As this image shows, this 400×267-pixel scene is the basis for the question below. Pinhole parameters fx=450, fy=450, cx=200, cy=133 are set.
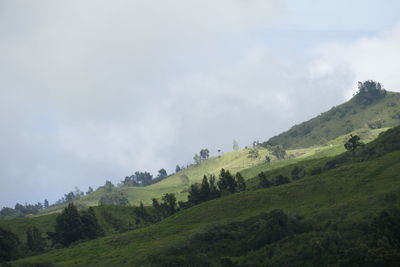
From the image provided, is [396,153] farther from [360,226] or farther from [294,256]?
[294,256]

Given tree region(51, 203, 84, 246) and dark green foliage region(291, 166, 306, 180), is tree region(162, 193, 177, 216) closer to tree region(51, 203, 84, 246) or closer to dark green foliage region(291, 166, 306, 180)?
tree region(51, 203, 84, 246)

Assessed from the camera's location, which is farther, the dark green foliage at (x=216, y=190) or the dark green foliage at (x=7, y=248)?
the dark green foliage at (x=216, y=190)

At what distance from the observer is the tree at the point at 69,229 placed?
171 m

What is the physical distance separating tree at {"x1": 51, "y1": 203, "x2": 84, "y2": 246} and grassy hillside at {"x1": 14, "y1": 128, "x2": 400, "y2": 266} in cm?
3267

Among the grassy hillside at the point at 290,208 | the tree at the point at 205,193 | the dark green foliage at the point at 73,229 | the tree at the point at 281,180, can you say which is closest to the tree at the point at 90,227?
the dark green foliage at the point at 73,229

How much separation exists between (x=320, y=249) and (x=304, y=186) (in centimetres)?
6064

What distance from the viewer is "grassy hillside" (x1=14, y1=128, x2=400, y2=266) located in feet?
322

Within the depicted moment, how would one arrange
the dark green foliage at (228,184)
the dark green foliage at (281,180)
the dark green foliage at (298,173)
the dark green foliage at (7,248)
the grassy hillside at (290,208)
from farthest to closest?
the dark green foliage at (228,184), the dark green foliage at (298,173), the dark green foliage at (281,180), the dark green foliage at (7,248), the grassy hillside at (290,208)

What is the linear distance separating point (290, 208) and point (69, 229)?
91.7 meters

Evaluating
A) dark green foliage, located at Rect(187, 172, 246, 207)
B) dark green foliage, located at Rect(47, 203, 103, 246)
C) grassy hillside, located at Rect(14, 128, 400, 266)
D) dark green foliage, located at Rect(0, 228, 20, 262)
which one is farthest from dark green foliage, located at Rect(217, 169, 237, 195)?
dark green foliage, located at Rect(0, 228, 20, 262)

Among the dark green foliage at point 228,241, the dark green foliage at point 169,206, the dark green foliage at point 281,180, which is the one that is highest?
the dark green foliage at point 169,206

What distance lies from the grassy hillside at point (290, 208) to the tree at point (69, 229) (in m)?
32.7

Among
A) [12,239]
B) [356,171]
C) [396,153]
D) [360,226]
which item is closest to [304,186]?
[356,171]

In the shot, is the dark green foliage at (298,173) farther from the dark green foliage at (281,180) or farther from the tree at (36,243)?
the tree at (36,243)
